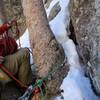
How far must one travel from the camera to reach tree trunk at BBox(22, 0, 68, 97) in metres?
6.95

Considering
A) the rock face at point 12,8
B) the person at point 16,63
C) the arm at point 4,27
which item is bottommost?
the rock face at point 12,8

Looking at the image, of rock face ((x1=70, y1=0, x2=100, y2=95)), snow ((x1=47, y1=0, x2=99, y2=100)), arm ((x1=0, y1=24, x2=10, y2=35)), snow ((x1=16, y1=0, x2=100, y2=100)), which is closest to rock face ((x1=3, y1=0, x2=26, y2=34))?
snow ((x1=16, y1=0, x2=100, y2=100))

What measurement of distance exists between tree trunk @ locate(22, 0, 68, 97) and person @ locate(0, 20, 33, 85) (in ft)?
0.79

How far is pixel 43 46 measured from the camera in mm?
7164

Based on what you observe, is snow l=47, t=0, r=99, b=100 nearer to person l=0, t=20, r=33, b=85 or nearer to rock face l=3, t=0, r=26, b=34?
person l=0, t=20, r=33, b=85

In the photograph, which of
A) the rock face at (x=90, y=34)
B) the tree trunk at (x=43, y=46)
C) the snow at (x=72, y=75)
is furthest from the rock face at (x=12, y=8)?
the rock face at (x=90, y=34)

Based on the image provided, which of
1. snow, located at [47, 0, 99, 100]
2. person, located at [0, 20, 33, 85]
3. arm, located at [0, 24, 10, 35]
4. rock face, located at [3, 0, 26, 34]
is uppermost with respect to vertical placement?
arm, located at [0, 24, 10, 35]

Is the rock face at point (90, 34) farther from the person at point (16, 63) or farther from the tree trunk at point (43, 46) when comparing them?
the person at point (16, 63)

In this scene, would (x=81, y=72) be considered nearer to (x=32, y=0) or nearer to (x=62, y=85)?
(x=62, y=85)

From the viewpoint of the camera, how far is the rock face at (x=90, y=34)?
6375 millimetres

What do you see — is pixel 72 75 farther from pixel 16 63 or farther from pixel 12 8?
pixel 12 8

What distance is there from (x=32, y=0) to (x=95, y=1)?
4.86 feet

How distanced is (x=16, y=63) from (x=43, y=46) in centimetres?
69

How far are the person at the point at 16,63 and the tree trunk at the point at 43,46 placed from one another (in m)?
0.24
